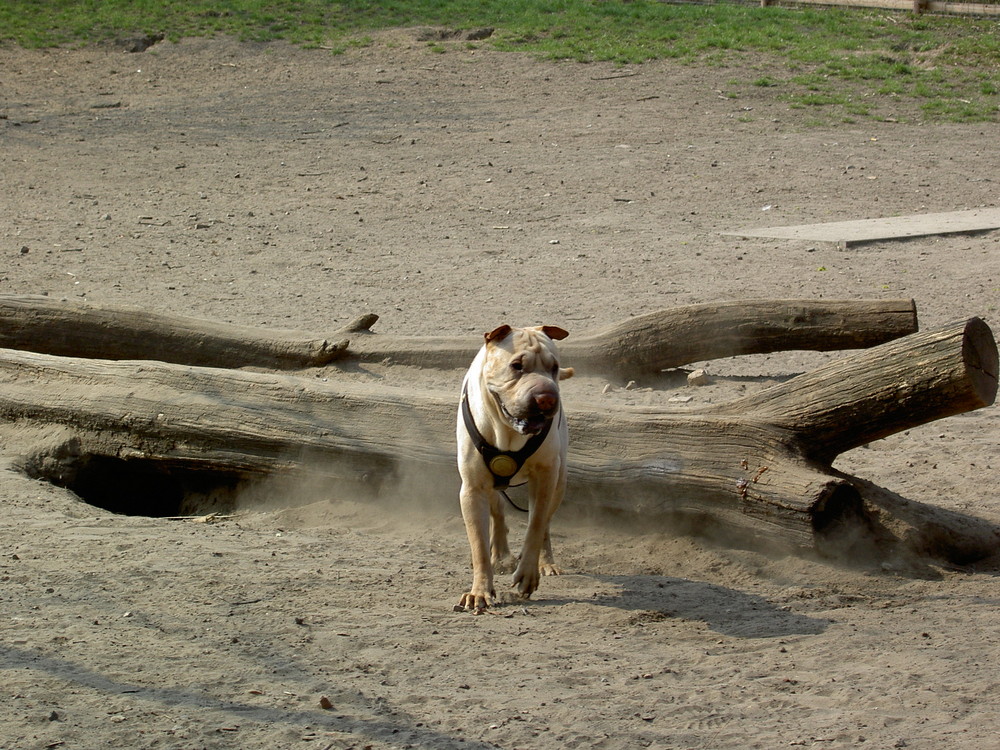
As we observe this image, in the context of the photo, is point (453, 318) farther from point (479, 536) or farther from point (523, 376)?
point (523, 376)

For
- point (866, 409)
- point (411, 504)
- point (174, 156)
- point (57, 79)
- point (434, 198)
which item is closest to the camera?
point (866, 409)

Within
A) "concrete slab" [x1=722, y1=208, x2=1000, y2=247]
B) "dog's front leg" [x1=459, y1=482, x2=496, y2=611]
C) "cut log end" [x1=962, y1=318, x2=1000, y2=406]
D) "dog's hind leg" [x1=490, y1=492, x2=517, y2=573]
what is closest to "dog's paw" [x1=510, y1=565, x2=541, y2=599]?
"dog's front leg" [x1=459, y1=482, x2=496, y2=611]

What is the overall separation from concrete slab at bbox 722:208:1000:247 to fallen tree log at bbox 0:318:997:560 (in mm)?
5442

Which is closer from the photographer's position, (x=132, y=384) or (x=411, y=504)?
(x=411, y=504)

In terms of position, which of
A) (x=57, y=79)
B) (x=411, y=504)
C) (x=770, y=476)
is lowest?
(x=411, y=504)

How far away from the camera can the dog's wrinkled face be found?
454cm

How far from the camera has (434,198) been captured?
42.9ft

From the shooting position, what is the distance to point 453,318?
8.99 metres

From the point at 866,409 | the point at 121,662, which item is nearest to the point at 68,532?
the point at 121,662

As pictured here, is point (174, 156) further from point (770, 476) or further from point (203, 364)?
point (770, 476)

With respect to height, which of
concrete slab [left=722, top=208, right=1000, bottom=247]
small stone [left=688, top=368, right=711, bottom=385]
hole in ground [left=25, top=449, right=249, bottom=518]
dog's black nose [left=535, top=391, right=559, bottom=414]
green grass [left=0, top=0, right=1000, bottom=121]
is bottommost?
hole in ground [left=25, top=449, right=249, bottom=518]

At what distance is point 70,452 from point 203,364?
4.28 feet

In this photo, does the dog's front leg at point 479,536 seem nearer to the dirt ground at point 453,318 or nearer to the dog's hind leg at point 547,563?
the dirt ground at point 453,318

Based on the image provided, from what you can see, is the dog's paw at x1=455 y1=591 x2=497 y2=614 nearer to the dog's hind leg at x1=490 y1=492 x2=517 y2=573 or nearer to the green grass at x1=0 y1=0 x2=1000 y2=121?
the dog's hind leg at x1=490 y1=492 x2=517 y2=573
